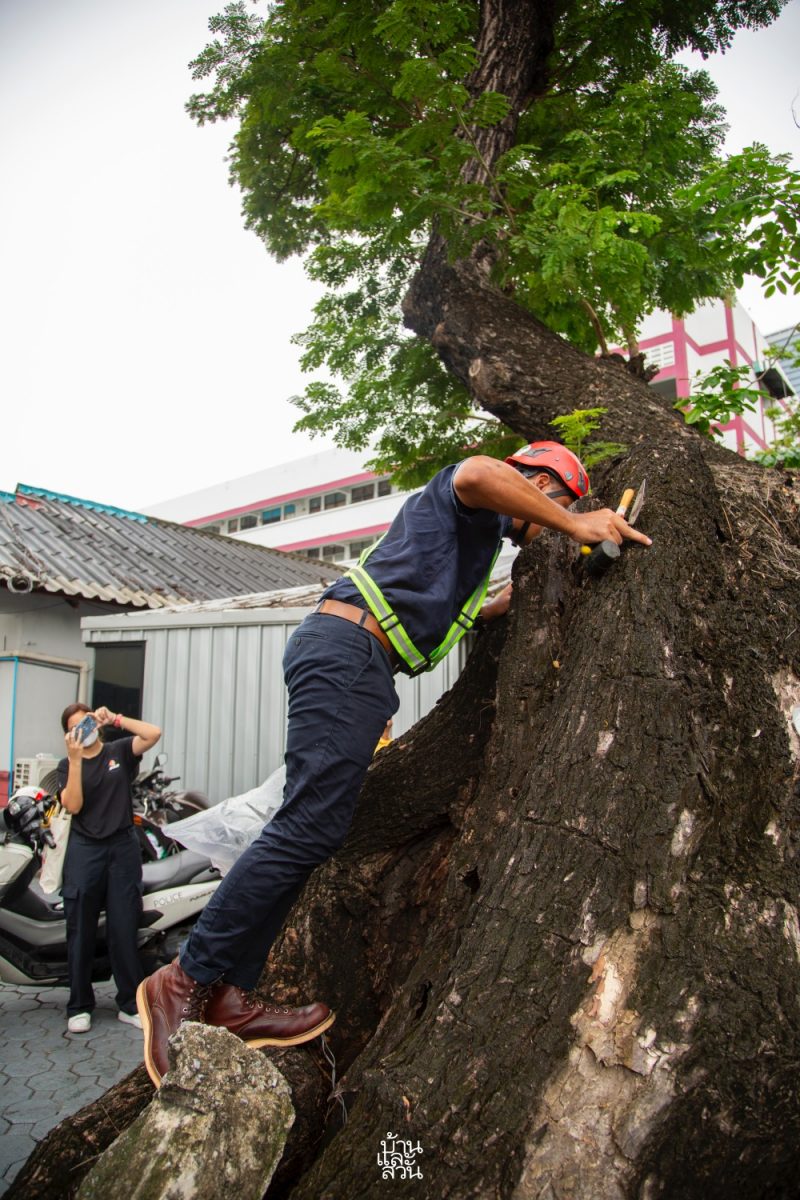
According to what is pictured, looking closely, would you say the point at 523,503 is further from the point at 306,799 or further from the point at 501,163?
the point at 501,163

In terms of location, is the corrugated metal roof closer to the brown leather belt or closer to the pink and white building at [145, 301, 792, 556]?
the brown leather belt

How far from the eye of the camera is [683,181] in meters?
5.37

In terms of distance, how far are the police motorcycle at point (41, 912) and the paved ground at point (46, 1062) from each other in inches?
11.8

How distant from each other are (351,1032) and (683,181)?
17.9 ft

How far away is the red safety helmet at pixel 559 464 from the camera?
2.75 meters

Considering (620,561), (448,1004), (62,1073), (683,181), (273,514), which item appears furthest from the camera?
(273,514)

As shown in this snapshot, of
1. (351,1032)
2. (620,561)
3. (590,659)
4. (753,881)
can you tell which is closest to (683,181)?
(620,561)

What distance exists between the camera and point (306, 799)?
225 cm

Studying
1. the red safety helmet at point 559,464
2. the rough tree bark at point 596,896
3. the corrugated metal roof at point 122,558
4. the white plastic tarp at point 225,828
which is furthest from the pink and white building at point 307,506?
the rough tree bark at point 596,896

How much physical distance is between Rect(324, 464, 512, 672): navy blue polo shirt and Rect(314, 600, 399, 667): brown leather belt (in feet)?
0.08

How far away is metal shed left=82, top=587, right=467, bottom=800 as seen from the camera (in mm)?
7559

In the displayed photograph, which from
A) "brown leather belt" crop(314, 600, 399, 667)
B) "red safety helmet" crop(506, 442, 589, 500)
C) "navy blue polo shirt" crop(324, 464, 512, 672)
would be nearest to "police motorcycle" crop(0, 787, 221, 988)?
"brown leather belt" crop(314, 600, 399, 667)

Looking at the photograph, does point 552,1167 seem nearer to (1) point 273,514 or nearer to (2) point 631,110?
(2) point 631,110

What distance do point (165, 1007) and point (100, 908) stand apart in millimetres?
2850
